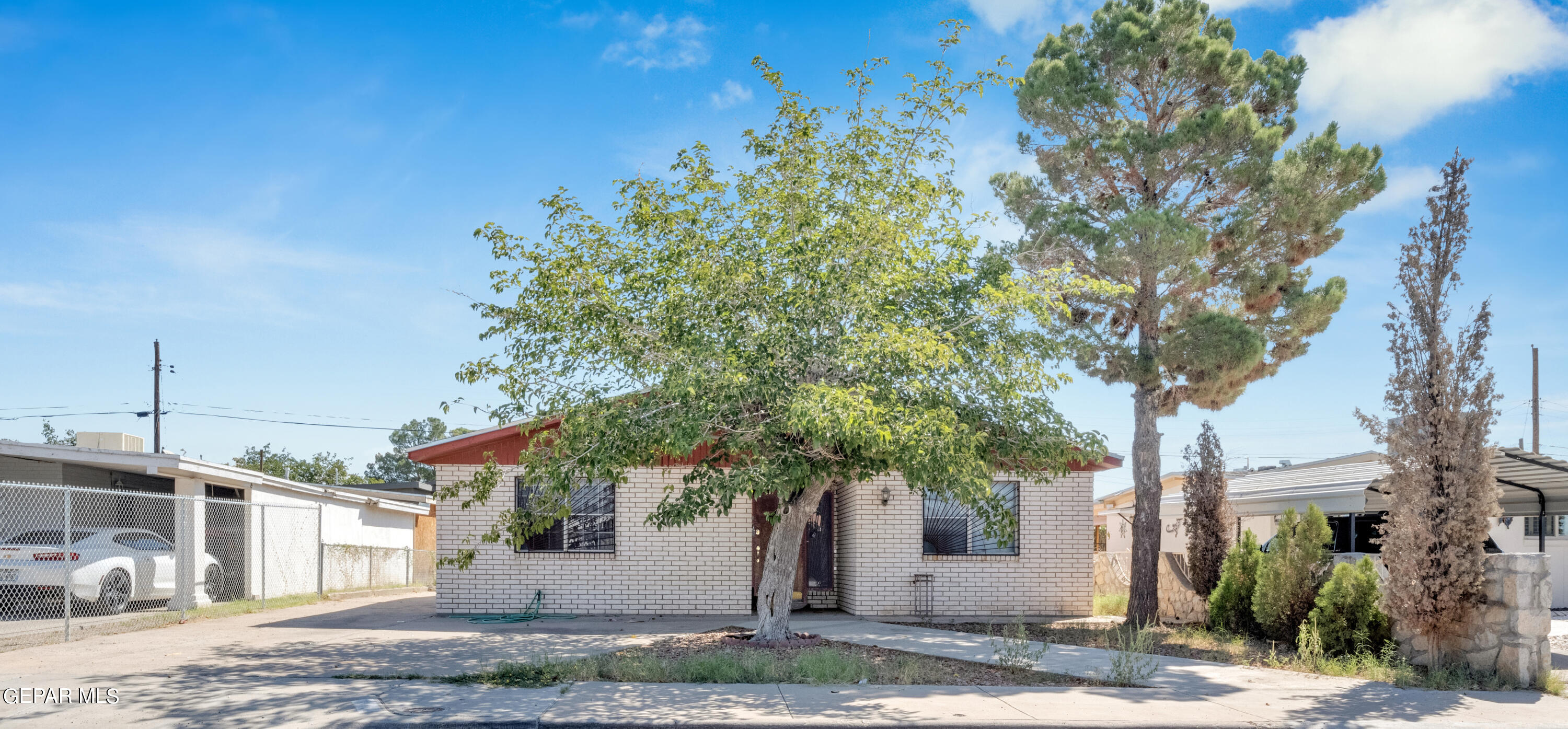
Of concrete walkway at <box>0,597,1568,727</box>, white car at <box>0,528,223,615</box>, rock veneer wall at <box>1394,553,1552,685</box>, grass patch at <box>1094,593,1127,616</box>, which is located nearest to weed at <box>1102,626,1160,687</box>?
concrete walkway at <box>0,597,1568,727</box>

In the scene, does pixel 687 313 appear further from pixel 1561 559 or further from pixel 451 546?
pixel 1561 559

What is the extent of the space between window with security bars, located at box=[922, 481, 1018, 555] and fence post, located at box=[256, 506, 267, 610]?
11061mm

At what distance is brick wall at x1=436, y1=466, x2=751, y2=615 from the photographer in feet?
52.4

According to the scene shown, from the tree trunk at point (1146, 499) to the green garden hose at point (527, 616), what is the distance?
27.7 ft

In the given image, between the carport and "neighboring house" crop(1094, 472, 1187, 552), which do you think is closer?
the carport

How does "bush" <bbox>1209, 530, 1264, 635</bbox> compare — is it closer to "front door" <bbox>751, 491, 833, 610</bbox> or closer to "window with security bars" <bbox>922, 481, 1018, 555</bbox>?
"window with security bars" <bbox>922, 481, 1018, 555</bbox>

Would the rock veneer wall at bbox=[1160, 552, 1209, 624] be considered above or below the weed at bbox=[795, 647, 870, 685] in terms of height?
below

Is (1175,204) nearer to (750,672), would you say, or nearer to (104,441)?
(750,672)

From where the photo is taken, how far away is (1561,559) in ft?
66.4

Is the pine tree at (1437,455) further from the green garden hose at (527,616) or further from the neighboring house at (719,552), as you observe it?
the green garden hose at (527,616)

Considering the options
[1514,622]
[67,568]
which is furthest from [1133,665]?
[67,568]

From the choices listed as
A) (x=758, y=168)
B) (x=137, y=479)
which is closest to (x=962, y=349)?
(x=758, y=168)

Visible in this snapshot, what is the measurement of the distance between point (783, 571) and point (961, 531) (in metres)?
5.32

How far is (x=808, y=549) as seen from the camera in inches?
699
